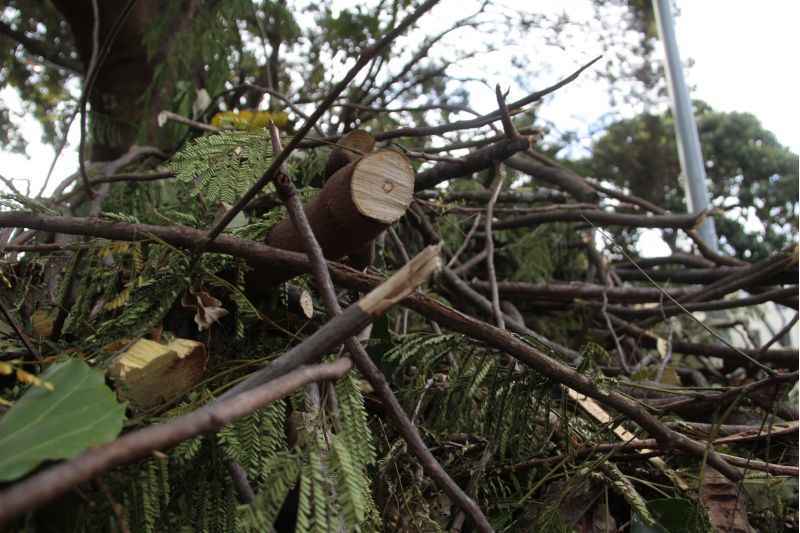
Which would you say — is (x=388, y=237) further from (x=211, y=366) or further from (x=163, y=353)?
(x=163, y=353)

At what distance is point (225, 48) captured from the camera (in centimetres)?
211

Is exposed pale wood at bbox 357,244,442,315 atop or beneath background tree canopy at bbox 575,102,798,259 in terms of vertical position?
beneath

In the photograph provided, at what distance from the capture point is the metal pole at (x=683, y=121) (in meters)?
3.36

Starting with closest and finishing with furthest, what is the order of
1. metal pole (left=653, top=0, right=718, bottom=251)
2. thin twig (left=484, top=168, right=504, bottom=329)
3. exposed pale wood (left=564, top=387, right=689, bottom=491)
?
exposed pale wood (left=564, top=387, right=689, bottom=491) → thin twig (left=484, top=168, right=504, bottom=329) → metal pole (left=653, top=0, right=718, bottom=251)

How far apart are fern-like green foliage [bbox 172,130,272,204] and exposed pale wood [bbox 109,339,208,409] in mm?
257

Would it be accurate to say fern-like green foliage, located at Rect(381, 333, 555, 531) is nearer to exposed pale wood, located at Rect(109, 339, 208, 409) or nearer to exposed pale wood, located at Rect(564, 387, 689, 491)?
exposed pale wood, located at Rect(564, 387, 689, 491)

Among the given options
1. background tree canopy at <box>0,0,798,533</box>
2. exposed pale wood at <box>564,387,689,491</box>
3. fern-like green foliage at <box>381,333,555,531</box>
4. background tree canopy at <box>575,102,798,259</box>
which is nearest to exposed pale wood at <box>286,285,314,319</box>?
background tree canopy at <box>0,0,798,533</box>

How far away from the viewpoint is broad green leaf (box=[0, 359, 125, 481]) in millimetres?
489

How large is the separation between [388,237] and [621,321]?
2.81 ft

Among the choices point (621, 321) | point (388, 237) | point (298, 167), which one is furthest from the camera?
point (621, 321)

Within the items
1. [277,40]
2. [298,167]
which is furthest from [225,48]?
[298,167]

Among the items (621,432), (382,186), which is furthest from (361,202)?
(621,432)

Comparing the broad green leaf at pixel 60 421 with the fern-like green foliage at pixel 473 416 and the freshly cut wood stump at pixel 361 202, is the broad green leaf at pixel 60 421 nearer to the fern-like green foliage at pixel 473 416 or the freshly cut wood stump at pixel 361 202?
the freshly cut wood stump at pixel 361 202

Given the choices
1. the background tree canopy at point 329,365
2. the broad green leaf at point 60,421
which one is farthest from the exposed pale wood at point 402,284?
the broad green leaf at point 60,421
